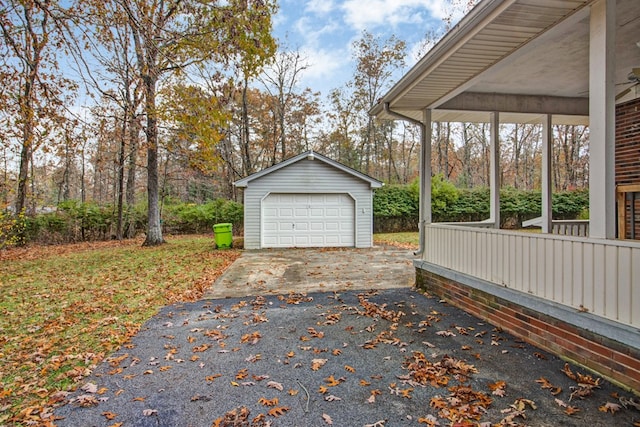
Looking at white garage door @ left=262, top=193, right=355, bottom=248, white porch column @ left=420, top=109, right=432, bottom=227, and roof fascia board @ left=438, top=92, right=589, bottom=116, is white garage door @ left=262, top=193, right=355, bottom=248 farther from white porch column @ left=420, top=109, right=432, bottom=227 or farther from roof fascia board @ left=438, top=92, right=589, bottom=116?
roof fascia board @ left=438, top=92, right=589, bottom=116

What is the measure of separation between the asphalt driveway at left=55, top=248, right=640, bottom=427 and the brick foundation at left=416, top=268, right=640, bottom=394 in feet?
0.38

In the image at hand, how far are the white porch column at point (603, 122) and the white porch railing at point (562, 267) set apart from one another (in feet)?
0.74

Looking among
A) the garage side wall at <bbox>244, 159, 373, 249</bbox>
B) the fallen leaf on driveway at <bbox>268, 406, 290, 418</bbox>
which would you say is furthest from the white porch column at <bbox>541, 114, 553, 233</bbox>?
the garage side wall at <bbox>244, 159, 373, 249</bbox>

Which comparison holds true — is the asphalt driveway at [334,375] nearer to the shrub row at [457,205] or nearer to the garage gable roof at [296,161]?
the garage gable roof at [296,161]

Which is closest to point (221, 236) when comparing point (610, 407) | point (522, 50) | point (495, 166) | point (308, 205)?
point (308, 205)

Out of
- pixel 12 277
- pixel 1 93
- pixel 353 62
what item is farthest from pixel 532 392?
pixel 353 62

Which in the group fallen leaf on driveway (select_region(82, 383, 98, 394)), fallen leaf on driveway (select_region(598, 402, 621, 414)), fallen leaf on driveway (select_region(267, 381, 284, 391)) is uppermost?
fallen leaf on driveway (select_region(598, 402, 621, 414))

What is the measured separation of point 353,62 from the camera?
2375 centimetres

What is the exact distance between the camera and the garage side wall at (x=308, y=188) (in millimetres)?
12141

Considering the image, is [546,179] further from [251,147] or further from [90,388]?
[251,147]

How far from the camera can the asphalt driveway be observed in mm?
2414

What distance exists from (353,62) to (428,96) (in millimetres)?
20374

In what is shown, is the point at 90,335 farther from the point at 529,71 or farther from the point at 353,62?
the point at 353,62

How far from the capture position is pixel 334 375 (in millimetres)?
3025
